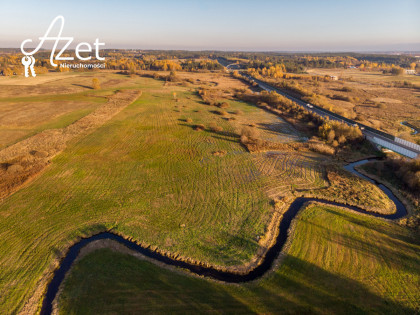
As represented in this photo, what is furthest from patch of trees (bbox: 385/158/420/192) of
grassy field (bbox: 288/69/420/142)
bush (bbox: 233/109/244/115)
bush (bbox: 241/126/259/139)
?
bush (bbox: 233/109/244/115)

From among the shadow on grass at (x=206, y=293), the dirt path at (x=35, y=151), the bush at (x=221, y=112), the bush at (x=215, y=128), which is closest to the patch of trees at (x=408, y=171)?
the shadow on grass at (x=206, y=293)

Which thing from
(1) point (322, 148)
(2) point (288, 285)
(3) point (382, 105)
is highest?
(3) point (382, 105)

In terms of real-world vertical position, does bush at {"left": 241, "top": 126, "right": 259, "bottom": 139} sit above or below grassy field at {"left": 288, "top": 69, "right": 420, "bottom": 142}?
below

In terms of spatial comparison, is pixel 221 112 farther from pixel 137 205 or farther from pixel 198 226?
pixel 198 226

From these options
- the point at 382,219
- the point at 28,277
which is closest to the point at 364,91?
the point at 382,219

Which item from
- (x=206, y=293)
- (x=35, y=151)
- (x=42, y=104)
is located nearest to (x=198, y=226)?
(x=206, y=293)

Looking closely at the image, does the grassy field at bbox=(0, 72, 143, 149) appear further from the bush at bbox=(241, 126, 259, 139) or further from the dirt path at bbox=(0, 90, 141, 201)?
the bush at bbox=(241, 126, 259, 139)

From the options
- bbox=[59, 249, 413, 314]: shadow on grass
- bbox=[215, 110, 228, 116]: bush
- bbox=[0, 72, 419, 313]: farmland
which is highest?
bbox=[215, 110, 228, 116]: bush
